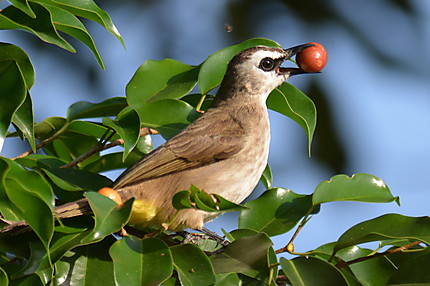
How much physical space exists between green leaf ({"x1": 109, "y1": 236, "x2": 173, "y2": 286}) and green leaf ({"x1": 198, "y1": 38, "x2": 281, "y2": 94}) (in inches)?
39.0

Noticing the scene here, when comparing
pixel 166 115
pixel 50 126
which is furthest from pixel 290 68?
pixel 50 126

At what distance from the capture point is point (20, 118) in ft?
9.20

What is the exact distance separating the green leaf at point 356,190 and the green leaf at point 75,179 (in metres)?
0.86

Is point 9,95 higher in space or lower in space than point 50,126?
higher

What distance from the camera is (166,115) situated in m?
3.27

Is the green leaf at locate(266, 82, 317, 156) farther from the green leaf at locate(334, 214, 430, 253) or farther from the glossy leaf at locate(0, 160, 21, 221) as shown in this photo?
the glossy leaf at locate(0, 160, 21, 221)

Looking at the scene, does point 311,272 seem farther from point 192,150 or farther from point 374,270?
point 192,150

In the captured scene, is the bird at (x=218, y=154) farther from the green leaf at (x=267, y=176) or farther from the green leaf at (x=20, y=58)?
the green leaf at (x=20, y=58)

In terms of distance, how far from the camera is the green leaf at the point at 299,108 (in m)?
3.45

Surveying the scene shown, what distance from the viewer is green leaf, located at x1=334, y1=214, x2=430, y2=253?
2.80 metres

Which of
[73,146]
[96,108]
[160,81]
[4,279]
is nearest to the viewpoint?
[4,279]

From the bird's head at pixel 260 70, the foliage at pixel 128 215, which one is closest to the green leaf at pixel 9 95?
the foliage at pixel 128 215

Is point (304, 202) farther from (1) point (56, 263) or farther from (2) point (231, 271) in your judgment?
(1) point (56, 263)

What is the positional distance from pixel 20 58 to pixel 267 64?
1.98m
